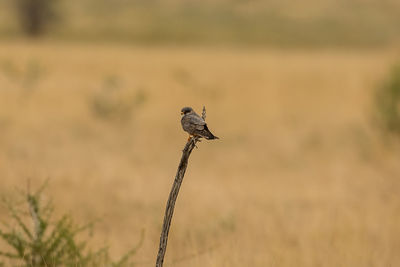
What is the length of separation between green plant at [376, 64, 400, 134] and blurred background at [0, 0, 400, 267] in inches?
1.4

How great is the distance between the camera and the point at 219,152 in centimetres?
1366

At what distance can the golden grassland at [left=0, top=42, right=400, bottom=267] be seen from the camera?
6379mm

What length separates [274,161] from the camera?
1273cm

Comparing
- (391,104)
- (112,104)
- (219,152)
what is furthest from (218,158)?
(112,104)

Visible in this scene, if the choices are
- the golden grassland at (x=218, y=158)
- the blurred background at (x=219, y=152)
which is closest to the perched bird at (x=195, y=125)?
the golden grassland at (x=218, y=158)

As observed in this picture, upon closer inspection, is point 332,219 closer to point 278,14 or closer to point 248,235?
point 248,235

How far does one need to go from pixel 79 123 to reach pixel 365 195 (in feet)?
29.6

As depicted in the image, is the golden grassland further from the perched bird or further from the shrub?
the shrub

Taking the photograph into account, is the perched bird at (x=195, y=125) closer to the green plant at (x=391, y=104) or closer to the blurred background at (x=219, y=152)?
the blurred background at (x=219, y=152)

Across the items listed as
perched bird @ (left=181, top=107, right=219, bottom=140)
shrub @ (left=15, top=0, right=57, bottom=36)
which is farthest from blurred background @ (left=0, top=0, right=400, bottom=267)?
shrub @ (left=15, top=0, right=57, bottom=36)

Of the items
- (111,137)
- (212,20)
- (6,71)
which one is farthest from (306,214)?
(212,20)

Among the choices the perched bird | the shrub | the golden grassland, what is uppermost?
the shrub

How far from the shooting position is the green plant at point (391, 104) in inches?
535

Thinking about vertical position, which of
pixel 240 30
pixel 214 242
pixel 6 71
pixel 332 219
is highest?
pixel 240 30
